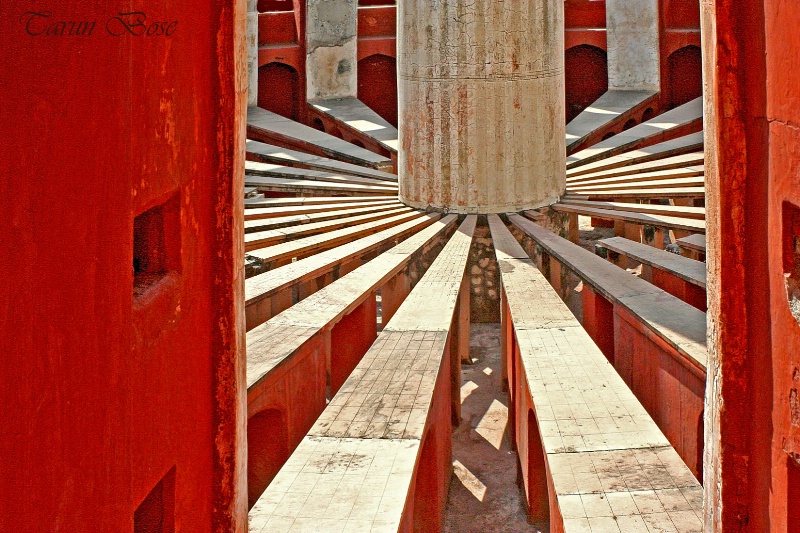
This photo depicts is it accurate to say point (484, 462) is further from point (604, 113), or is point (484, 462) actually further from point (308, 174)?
point (604, 113)

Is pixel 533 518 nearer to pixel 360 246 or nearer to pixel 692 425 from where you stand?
pixel 692 425

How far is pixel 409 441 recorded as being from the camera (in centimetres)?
406

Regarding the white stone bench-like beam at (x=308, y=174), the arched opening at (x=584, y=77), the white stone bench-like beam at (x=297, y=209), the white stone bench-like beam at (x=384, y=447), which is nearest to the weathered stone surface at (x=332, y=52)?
the arched opening at (x=584, y=77)

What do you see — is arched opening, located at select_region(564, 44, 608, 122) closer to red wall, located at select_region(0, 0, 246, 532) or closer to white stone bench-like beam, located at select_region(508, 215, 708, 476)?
white stone bench-like beam, located at select_region(508, 215, 708, 476)

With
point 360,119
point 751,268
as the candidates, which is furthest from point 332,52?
point 751,268

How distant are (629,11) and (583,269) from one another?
23.7 ft

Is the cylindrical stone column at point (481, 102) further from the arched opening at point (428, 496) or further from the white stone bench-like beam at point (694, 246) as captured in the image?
the arched opening at point (428, 496)

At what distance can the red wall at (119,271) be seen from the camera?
6.01 feet

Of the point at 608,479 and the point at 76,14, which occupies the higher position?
the point at 76,14

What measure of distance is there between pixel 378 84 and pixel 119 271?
11384 mm

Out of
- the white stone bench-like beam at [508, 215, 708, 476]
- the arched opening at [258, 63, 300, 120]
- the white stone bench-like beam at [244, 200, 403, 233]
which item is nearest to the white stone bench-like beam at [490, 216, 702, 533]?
the white stone bench-like beam at [508, 215, 708, 476]

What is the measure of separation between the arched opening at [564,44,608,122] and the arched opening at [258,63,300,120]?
131 inches

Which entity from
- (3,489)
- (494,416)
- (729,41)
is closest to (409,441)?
(729,41)

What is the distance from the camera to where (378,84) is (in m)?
13.4
